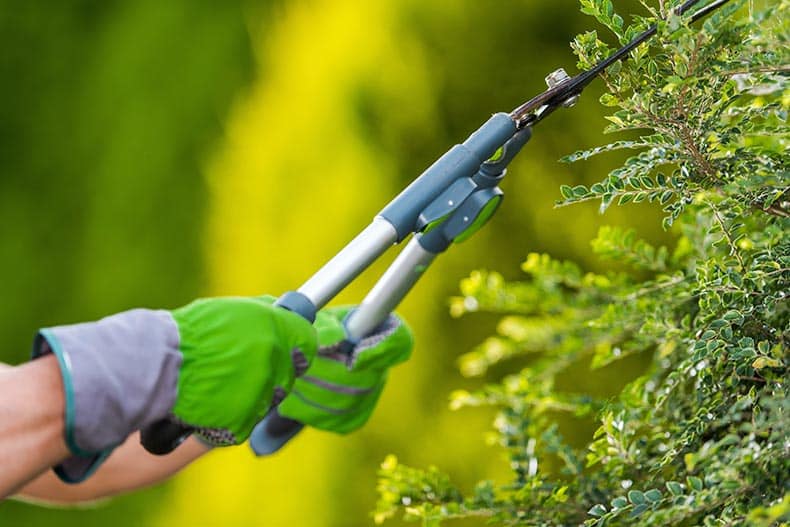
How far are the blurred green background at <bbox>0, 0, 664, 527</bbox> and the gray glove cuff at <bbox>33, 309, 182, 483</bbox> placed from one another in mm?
880

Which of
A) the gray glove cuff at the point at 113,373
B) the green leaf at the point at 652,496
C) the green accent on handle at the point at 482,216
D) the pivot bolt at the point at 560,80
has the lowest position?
the green leaf at the point at 652,496

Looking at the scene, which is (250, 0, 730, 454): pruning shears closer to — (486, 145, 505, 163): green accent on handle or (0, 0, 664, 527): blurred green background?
(486, 145, 505, 163): green accent on handle

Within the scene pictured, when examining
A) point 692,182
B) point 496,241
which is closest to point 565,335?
point 692,182

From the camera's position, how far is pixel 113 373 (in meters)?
0.75

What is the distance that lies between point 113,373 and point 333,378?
0.37 metres

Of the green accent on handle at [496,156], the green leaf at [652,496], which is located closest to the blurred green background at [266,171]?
the green accent on handle at [496,156]

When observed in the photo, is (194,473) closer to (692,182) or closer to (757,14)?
(692,182)

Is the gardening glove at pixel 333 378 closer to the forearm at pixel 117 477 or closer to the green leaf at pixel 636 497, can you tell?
the forearm at pixel 117 477

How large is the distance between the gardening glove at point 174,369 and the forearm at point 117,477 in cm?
29

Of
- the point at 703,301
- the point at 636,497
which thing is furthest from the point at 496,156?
the point at 636,497

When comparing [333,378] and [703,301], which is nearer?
[703,301]

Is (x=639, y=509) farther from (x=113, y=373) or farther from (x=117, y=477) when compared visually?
(x=117, y=477)

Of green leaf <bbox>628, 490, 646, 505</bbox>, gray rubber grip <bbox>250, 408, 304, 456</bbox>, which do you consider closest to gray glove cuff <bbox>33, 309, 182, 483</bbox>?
gray rubber grip <bbox>250, 408, 304, 456</bbox>

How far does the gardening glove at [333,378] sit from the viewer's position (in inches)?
41.4
